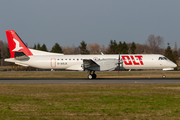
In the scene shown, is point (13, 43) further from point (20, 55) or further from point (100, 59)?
point (100, 59)

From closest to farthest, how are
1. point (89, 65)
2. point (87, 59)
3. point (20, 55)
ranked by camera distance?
point (89, 65) < point (87, 59) < point (20, 55)

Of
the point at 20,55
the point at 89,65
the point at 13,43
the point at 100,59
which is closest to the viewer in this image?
the point at 89,65

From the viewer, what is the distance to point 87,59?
1142 inches

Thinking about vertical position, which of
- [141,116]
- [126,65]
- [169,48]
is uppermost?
[169,48]


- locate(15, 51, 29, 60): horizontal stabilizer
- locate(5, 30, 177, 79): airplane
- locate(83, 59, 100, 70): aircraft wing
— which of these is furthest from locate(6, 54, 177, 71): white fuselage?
locate(83, 59, 100, 70): aircraft wing

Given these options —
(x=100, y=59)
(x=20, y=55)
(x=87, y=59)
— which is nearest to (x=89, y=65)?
(x=87, y=59)

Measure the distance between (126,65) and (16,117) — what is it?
22.1m

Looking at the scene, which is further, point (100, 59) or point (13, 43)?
point (13, 43)

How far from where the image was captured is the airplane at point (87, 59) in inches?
1125

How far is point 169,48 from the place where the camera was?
61.1 m

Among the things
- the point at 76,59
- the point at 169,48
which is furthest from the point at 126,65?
the point at 169,48

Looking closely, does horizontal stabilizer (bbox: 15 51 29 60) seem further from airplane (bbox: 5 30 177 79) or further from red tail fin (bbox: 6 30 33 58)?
red tail fin (bbox: 6 30 33 58)

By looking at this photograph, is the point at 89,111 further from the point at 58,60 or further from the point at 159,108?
the point at 58,60

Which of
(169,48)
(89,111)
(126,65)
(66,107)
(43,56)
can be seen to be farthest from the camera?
(169,48)
